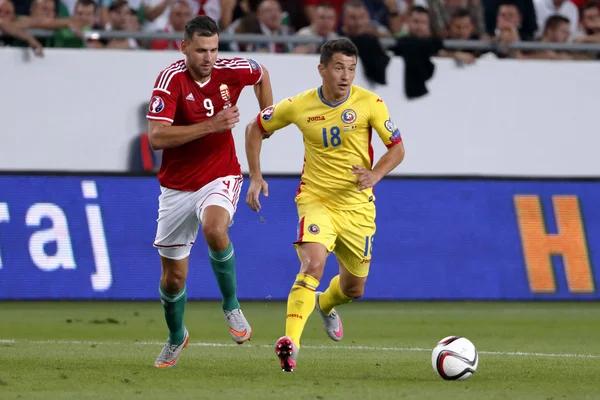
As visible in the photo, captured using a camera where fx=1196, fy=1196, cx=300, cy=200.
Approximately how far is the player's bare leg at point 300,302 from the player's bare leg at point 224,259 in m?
0.53

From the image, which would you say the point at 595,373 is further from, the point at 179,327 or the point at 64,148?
the point at 64,148

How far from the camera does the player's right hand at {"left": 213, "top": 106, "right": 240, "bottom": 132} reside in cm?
782

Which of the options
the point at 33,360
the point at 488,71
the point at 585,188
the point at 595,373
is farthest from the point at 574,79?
the point at 33,360

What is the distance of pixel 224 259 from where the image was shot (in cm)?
830

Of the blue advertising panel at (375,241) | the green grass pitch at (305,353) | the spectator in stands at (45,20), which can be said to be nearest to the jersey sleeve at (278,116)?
the green grass pitch at (305,353)

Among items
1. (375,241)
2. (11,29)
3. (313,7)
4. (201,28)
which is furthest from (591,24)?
(201,28)

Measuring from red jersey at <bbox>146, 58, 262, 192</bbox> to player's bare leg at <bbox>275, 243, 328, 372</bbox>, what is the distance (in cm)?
88

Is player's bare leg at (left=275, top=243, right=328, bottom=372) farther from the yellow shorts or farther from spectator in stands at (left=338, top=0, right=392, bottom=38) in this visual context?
spectator in stands at (left=338, top=0, right=392, bottom=38)

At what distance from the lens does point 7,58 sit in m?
14.6

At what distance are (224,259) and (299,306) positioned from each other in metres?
0.91

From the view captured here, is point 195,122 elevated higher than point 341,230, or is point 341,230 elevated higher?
point 195,122

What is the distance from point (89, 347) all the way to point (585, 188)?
24.1 ft

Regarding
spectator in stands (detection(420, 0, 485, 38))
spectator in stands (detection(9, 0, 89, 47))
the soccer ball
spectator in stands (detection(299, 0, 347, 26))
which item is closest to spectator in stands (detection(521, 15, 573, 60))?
spectator in stands (detection(420, 0, 485, 38))

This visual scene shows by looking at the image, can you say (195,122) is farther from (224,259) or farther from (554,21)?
(554,21)
